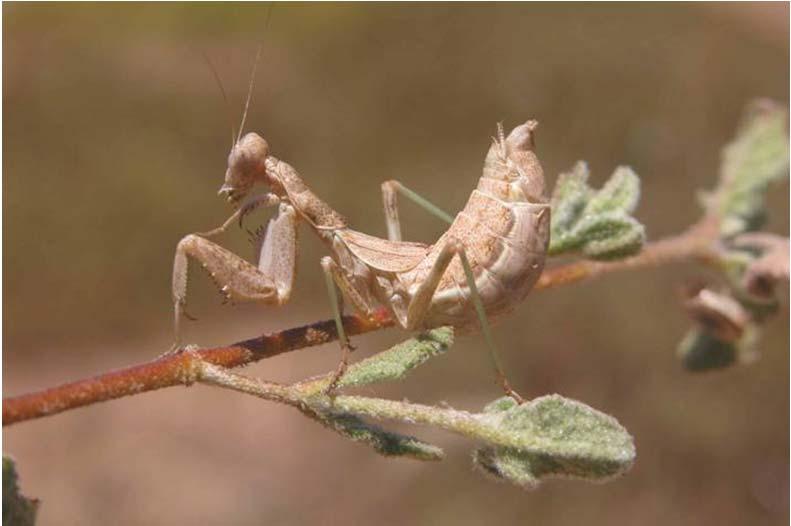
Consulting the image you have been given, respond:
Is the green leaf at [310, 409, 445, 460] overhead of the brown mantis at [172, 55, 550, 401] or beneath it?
beneath

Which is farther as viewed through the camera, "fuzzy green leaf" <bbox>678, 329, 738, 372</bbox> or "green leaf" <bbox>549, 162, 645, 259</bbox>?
"fuzzy green leaf" <bbox>678, 329, 738, 372</bbox>

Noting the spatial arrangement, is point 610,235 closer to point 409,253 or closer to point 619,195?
point 619,195

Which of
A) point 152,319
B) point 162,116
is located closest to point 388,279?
point 162,116

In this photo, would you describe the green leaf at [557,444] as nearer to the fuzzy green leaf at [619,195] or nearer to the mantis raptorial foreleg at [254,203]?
the fuzzy green leaf at [619,195]

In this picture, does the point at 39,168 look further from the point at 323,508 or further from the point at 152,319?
the point at 323,508

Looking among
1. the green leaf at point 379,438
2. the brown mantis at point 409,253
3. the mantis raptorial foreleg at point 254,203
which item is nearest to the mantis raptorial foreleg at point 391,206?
the brown mantis at point 409,253

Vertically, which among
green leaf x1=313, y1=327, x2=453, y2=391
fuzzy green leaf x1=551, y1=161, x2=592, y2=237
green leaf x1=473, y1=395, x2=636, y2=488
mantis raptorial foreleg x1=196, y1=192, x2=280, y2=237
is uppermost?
mantis raptorial foreleg x1=196, y1=192, x2=280, y2=237

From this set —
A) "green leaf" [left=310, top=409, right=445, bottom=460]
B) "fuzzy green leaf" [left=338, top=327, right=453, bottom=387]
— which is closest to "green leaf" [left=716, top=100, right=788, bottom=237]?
"fuzzy green leaf" [left=338, top=327, right=453, bottom=387]

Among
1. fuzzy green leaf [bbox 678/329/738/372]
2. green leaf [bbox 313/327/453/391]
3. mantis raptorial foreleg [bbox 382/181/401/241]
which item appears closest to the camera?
green leaf [bbox 313/327/453/391]

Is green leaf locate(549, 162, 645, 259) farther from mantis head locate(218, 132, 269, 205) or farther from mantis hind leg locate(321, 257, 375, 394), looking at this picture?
mantis head locate(218, 132, 269, 205)
